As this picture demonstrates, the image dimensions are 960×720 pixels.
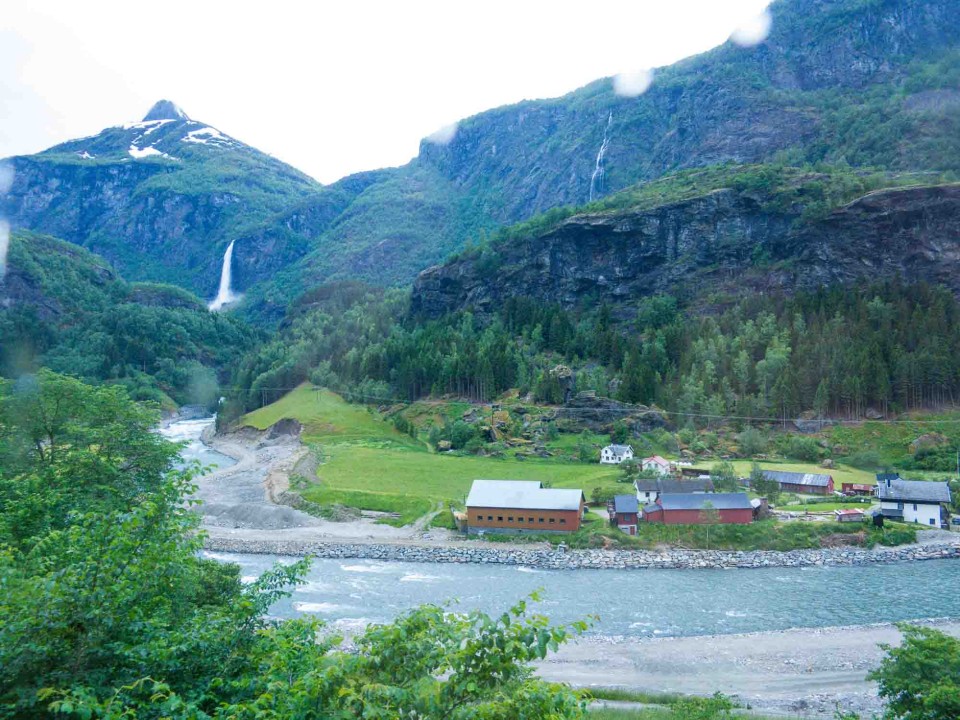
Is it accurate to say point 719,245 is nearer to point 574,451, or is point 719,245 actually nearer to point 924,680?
point 574,451

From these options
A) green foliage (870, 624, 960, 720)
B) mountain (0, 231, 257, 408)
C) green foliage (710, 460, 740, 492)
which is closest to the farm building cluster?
green foliage (710, 460, 740, 492)

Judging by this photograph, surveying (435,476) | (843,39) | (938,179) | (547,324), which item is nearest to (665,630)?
(435,476)

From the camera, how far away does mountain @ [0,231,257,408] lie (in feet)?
408

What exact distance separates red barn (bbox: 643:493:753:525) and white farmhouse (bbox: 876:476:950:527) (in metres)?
11.0

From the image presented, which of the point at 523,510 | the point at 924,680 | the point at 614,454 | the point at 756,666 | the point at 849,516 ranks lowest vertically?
the point at 756,666

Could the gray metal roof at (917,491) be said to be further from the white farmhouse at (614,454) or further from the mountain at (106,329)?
the mountain at (106,329)

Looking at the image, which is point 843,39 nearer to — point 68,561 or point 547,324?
point 547,324

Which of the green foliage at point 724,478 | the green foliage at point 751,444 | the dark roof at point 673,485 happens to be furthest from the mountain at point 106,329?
the green foliage at point 724,478

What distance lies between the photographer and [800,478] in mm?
53594

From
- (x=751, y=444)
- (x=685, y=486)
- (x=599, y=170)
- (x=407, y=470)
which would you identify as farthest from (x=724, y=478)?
(x=599, y=170)

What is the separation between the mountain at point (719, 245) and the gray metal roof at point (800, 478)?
52.4 meters

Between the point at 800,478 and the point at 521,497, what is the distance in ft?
81.3

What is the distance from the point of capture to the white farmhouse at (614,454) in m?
64.4

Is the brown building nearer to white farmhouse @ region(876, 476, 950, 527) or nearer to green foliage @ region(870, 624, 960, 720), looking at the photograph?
white farmhouse @ region(876, 476, 950, 527)
